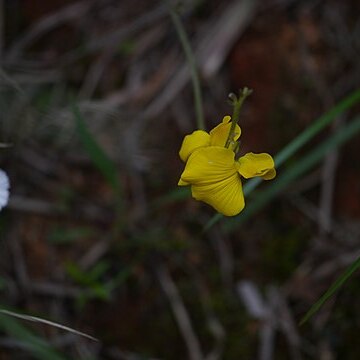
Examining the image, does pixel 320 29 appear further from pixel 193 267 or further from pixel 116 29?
pixel 193 267

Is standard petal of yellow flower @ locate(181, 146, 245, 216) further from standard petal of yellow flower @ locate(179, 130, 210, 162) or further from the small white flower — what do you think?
the small white flower

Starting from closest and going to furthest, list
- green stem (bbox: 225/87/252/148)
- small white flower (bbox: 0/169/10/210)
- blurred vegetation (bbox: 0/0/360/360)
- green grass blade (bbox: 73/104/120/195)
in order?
1. green stem (bbox: 225/87/252/148)
2. small white flower (bbox: 0/169/10/210)
3. green grass blade (bbox: 73/104/120/195)
4. blurred vegetation (bbox: 0/0/360/360)

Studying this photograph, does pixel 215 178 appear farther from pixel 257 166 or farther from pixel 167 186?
pixel 167 186

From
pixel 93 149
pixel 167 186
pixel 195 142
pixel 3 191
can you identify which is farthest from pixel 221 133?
pixel 167 186

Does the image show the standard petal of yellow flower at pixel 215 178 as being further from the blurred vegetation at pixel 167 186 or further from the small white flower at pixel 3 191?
the blurred vegetation at pixel 167 186

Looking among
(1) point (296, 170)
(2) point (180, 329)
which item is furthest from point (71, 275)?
(1) point (296, 170)

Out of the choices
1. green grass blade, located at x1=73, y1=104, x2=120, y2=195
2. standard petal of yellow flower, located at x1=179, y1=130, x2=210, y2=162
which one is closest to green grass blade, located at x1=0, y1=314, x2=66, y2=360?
green grass blade, located at x1=73, y1=104, x2=120, y2=195

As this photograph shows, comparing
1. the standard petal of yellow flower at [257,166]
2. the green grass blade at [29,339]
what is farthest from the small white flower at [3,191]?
the standard petal of yellow flower at [257,166]
